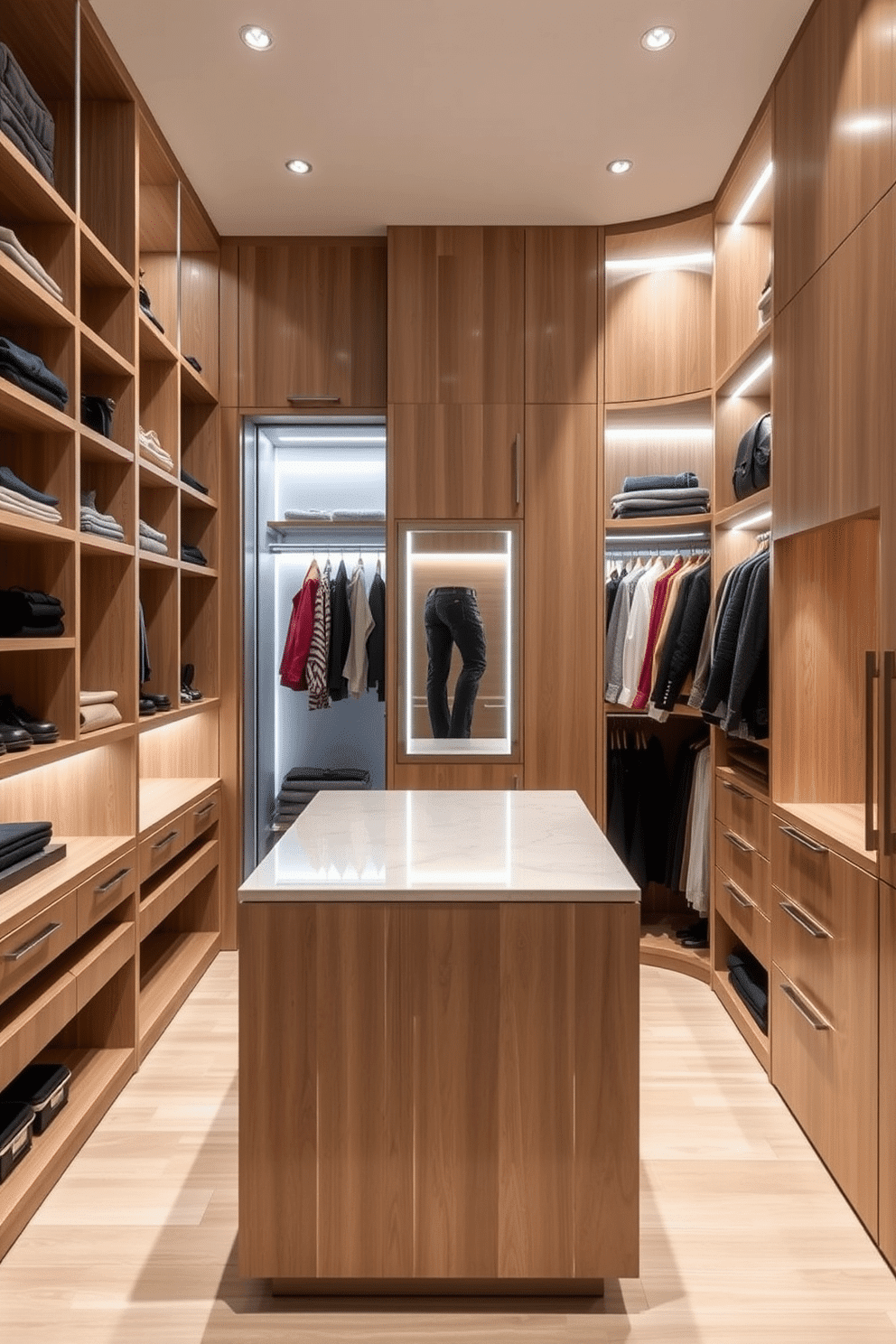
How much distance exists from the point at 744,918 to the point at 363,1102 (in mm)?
1844

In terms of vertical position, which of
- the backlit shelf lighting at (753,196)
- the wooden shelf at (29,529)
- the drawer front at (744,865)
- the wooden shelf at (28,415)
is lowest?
the drawer front at (744,865)

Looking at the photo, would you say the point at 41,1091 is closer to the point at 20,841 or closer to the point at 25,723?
the point at 20,841

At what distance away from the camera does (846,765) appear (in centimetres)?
269

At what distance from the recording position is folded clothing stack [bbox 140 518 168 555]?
3.13 m

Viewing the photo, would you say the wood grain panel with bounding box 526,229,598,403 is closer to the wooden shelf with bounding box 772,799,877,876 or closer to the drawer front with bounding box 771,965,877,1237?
the wooden shelf with bounding box 772,799,877,876

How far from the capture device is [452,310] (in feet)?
12.6

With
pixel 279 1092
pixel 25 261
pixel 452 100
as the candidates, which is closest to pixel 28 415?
pixel 25 261

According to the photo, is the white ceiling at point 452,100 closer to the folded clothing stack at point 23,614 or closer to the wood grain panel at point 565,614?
the wood grain panel at point 565,614

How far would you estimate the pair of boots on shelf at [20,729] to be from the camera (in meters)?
2.17

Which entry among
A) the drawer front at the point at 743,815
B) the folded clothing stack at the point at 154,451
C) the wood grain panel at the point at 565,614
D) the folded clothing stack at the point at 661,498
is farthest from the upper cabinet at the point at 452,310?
the drawer front at the point at 743,815

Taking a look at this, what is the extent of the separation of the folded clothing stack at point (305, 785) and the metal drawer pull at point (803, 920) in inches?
90.7

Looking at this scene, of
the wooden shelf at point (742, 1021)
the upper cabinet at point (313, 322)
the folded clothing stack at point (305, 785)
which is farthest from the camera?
the folded clothing stack at point (305, 785)

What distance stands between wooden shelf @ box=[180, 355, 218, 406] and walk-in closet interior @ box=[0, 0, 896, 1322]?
0.04m

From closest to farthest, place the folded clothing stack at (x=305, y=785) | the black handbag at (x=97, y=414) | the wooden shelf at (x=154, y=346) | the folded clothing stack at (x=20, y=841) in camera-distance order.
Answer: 1. the folded clothing stack at (x=20, y=841)
2. the black handbag at (x=97, y=414)
3. the wooden shelf at (x=154, y=346)
4. the folded clothing stack at (x=305, y=785)
